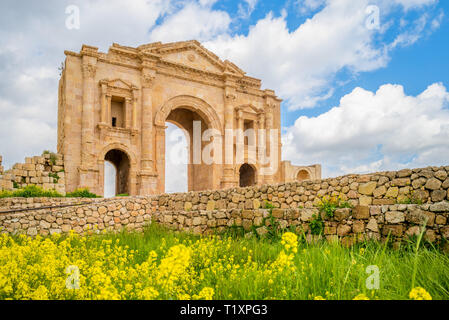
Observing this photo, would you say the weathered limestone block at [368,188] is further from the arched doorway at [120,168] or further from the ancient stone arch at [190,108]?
the arched doorway at [120,168]

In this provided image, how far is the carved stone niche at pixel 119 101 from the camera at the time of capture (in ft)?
56.1

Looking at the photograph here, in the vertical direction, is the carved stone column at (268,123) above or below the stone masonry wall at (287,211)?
above

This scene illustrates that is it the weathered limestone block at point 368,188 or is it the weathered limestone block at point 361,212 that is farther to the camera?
the weathered limestone block at point 368,188

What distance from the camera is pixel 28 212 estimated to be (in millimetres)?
9562

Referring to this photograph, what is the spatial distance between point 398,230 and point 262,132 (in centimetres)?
1799

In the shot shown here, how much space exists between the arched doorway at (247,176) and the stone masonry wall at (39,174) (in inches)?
482

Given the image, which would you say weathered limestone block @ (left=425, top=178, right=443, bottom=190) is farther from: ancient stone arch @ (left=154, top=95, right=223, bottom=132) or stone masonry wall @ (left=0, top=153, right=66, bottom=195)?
ancient stone arch @ (left=154, top=95, right=223, bottom=132)

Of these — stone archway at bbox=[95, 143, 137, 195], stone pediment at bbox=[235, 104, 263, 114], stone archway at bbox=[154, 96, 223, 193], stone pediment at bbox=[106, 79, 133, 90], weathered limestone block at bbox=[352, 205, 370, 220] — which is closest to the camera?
weathered limestone block at bbox=[352, 205, 370, 220]

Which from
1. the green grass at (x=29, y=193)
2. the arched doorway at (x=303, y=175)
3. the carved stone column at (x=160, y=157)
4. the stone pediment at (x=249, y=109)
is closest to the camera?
the green grass at (x=29, y=193)

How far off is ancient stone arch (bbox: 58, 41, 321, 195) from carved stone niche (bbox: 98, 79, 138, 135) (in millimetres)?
54

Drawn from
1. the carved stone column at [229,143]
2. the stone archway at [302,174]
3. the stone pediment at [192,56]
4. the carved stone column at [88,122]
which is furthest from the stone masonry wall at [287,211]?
the stone archway at [302,174]

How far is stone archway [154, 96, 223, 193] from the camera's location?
733 inches

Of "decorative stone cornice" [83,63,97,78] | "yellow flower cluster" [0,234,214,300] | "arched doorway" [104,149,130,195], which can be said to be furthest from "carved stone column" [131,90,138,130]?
"yellow flower cluster" [0,234,214,300]
